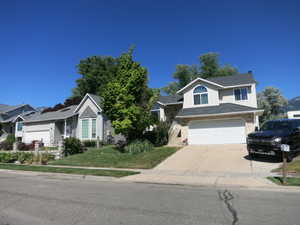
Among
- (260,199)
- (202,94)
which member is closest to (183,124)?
(202,94)

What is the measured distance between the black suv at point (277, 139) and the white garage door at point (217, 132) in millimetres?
5781

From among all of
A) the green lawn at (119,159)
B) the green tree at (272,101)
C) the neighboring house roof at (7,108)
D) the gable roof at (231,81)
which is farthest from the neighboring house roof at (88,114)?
the green tree at (272,101)

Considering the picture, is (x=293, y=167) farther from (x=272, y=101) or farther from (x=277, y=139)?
(x=272, y=101)

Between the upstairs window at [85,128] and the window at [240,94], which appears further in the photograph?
the upstairs window at [85,128]

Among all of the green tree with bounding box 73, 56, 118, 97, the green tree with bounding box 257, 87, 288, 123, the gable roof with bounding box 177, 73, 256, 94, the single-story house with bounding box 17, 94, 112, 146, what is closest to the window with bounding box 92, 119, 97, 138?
the single-story house with bounding box 17, 94, 112, 146

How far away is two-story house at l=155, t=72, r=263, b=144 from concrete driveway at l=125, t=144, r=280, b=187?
3.84 meters

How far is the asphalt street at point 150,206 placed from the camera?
170 inches

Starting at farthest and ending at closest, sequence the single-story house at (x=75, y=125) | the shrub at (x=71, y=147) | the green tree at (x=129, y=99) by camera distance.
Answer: the single-story house at (x=75, y=125), the shrub at (x=71, y=147), the green tree at (x=129, y=99)

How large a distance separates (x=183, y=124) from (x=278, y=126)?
8.86 meters

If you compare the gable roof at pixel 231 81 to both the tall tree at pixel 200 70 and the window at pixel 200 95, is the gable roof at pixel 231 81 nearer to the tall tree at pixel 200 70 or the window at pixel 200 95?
the window at pixel 200 95

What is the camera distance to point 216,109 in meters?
18.9

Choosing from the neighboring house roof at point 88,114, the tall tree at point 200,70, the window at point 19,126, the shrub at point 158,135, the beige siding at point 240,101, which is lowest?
the shrub at point 158,135

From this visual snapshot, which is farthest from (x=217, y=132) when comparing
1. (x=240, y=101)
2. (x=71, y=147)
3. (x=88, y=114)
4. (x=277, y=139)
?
(x=88, y=114)

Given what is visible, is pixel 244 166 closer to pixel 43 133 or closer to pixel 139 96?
pixel 139 96
